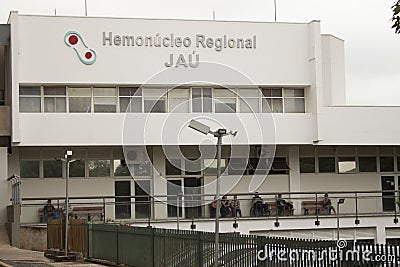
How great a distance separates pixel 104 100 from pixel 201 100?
5.18 meters

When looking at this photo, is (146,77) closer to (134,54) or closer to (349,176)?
(134,54)

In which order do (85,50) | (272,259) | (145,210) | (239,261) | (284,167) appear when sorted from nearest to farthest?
(272,259) → (239,261) → (145,210) → (85,50) → (284,167)

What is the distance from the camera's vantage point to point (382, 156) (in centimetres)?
5362

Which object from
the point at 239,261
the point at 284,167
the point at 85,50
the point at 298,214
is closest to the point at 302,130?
the point at 284,167

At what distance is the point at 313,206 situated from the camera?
45.9 meters

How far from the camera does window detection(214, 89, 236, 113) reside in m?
49.0

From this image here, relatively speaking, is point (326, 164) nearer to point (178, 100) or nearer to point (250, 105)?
point (250, 105)

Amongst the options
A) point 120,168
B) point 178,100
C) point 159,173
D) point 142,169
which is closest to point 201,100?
point 178,100

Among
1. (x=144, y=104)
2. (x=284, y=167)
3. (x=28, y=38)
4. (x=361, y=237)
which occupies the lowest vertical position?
(x=361, y=237)

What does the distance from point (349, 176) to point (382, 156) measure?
8.30ft

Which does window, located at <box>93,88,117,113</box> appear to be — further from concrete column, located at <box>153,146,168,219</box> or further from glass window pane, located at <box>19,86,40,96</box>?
concrete column, located at <box>153,146,168,219</box>

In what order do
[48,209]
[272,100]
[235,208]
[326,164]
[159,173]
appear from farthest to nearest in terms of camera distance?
[326,164] < [272,100] < [159,173] < [235,208] < [48,209]

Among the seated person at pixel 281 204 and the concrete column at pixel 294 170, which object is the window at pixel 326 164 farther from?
the seated person at pixel 281 204

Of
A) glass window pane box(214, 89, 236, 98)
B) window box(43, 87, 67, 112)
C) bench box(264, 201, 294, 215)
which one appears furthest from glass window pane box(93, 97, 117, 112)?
bench box(264, 201, 294, 215)
